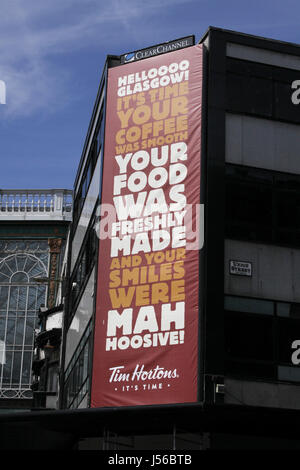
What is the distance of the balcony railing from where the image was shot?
68.6 m

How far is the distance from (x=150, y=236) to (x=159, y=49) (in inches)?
307

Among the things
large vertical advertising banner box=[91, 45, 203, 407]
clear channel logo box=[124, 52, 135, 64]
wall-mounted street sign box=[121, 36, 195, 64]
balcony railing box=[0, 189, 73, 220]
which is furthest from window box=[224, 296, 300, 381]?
balcony railing box=[0, 189, 73, 220]

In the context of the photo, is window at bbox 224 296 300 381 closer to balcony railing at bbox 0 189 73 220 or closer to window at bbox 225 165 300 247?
window at bbox 225 165 300 247

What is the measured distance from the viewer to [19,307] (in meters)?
66.9

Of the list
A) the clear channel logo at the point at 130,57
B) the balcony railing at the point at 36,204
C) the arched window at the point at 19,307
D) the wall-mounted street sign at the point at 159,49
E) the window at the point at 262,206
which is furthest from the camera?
the balcony railing at the point at 36,204

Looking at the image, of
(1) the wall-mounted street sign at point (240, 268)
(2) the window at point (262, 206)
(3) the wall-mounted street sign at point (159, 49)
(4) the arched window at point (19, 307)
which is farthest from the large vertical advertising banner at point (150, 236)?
(4) the arched window at point (19, 307)

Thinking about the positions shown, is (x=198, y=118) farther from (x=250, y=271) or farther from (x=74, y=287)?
(x=74, y=287)

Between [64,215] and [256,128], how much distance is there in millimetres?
40544

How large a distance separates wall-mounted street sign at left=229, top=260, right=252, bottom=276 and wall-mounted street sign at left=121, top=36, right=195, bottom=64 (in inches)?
351

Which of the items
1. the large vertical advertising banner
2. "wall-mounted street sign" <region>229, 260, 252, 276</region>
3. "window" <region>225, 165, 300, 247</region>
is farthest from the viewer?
"window" <region>225, 165, 300, 247</region>

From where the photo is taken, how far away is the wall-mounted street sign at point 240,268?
1092 inches

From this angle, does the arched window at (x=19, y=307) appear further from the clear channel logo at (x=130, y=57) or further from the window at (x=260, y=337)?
the window at (x=260, y=337)

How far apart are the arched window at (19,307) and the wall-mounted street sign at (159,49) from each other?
120ft

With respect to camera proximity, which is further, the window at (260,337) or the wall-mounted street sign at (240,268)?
the wall-mounted street sign at (240,268)
